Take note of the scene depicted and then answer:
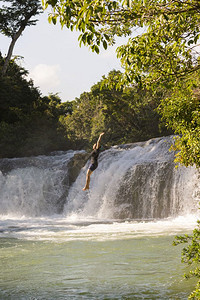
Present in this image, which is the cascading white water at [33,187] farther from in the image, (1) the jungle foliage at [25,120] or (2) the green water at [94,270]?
(2) the green water at [94,270]

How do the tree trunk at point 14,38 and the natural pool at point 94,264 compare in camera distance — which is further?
the tree trunk at point 14,38

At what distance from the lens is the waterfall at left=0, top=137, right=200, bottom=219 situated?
66.9 feet

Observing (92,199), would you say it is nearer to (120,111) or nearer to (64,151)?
(64,151)

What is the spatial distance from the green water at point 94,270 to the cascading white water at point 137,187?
6.42 m

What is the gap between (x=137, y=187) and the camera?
865 inches

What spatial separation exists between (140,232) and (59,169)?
12481 mm

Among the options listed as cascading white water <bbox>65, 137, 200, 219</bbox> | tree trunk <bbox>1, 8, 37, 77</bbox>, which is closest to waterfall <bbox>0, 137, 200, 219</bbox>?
cascading white water <bbox>65, 137, 200, 219</bbox>

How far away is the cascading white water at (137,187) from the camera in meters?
20.1

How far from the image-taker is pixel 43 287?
27.5ft

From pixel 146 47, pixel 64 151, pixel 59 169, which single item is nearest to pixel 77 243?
pixel 146 47

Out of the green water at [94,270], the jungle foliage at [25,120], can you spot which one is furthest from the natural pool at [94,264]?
the jungle foliage at [25,120]

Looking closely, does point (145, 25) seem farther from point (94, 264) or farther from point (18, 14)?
point (18, 14)

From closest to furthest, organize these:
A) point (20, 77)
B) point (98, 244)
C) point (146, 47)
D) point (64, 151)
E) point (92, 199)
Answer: point (146, 47)
point (98, 244)
point (92, 199)
point (64, 151)
point (20, 77)

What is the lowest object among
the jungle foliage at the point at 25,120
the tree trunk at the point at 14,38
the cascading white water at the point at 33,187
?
the cascading white water at the point at 33,187
